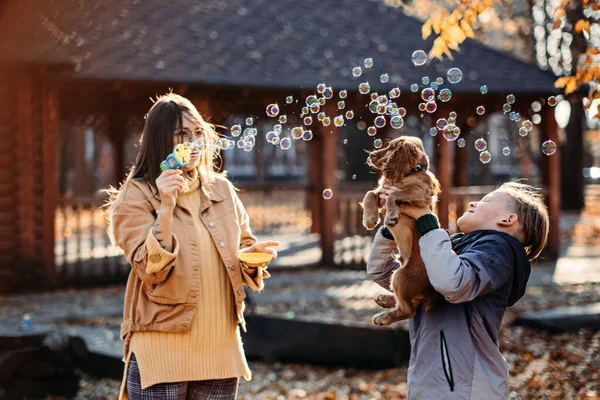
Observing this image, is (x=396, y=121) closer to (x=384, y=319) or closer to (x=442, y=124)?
(x=442, y=124)

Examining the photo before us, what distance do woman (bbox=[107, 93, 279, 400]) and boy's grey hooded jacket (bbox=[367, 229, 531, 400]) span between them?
0.84 metres

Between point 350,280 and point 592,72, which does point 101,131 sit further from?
point 592,72

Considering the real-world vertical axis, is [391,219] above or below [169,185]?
below

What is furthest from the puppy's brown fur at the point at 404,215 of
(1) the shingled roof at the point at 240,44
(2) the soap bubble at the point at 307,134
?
(1) the shingled roof at the point at 240,44

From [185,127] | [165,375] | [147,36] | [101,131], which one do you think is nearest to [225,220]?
[185,127]

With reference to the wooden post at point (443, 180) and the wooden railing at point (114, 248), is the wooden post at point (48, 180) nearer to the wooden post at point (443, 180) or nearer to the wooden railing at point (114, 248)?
the wooden railing at point (114, 248)

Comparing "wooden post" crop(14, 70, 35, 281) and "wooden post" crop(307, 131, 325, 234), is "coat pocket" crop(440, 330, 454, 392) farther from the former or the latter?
"wooden post" crop(307, 131, 325, 234)

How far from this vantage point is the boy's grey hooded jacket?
2.68 meters

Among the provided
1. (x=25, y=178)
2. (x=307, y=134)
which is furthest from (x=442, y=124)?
(x=25, y=178)

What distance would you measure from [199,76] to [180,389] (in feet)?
30.3

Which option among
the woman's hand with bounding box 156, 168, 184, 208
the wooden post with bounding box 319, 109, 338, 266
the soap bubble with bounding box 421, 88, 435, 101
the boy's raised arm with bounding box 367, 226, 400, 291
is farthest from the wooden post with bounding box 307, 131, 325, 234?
the woman's hand with bounding box 156, 168, 184, 208

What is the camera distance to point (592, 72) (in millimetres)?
4586

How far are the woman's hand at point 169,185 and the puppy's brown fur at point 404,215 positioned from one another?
30.6 inches

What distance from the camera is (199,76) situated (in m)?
11.8
